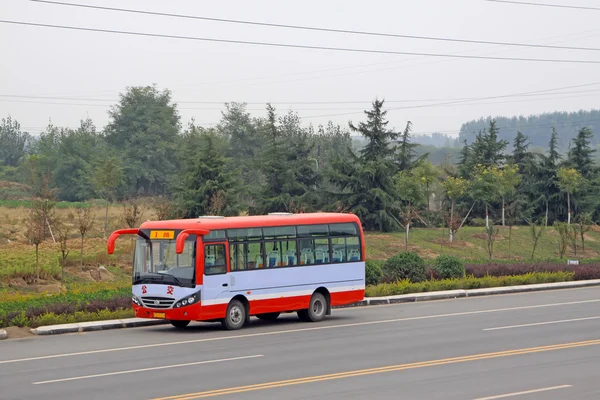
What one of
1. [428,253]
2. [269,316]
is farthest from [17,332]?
[428,253]

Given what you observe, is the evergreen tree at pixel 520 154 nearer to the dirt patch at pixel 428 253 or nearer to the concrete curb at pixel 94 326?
the dirt patch at pixel 428 253

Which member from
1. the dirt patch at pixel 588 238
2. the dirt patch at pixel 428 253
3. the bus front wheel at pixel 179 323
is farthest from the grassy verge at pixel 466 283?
the dirt patch at pixel 588 238

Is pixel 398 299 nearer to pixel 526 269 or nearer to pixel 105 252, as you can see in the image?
pixel 526 269

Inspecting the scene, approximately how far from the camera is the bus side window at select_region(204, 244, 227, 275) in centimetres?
2045

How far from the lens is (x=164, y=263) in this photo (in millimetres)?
20578

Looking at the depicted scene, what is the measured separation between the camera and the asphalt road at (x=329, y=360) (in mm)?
12562

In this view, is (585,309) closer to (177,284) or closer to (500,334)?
(500,334)

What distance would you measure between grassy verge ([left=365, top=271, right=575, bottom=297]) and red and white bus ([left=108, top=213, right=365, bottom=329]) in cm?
526

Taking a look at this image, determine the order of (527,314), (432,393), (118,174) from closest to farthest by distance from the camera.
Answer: (432,393) → (527,314) → (118,174)

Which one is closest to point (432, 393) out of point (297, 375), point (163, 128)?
point (297, 375)

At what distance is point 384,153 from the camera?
208 feet

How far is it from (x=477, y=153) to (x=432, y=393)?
6320cm

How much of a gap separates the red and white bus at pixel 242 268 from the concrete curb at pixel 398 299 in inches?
44.8

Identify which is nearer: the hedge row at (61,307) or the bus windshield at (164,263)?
the bus windshield at (164,263)
